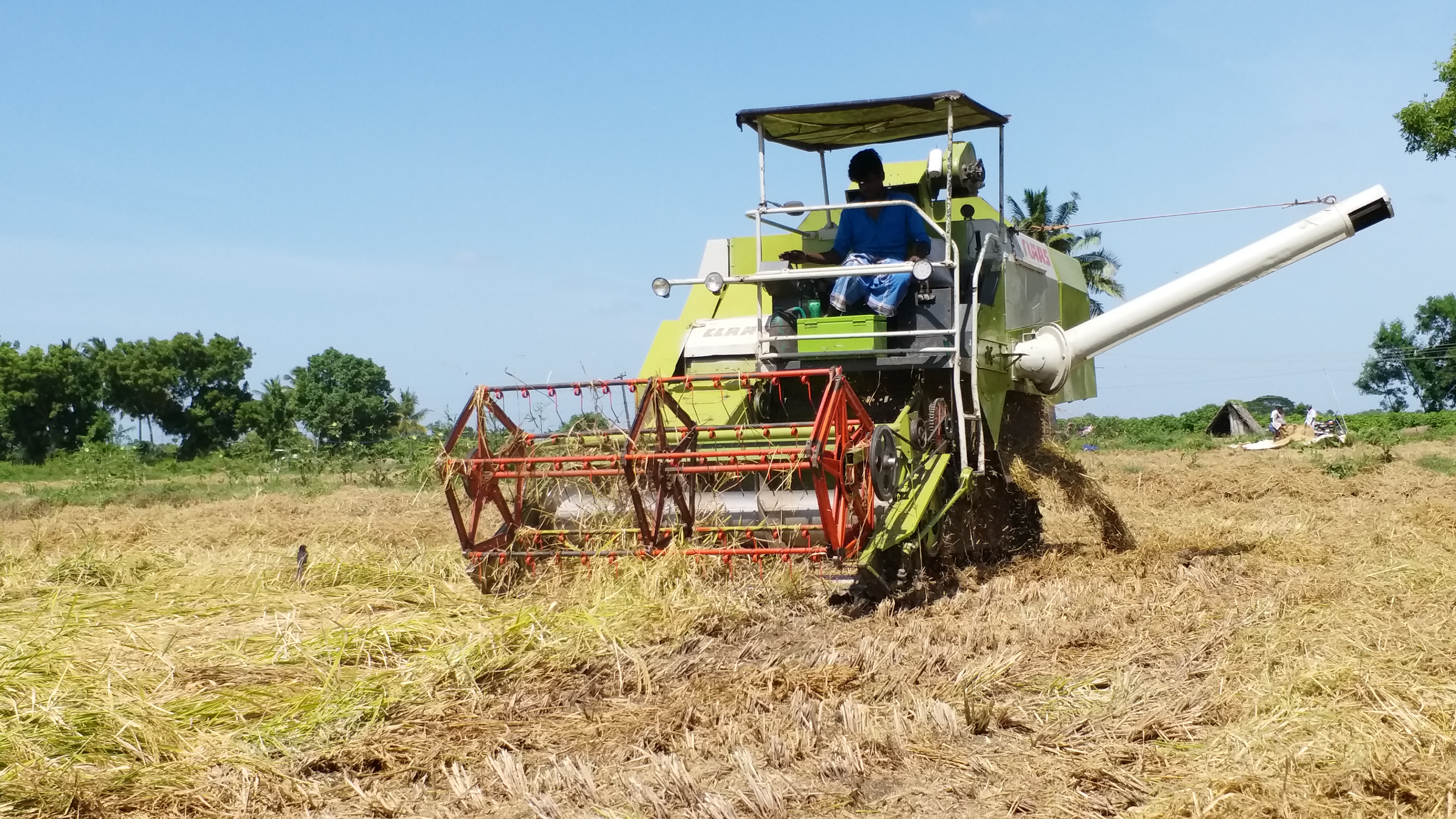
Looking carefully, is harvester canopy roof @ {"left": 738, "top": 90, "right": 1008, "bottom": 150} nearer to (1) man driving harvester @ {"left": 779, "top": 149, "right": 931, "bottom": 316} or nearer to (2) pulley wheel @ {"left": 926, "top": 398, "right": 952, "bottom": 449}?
(1) man driving harvester @ {"left": 779, "top": 149, "right": 931, "bottom": 316}

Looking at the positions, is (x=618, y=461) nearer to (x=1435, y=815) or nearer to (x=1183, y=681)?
(x=1183, y=681)

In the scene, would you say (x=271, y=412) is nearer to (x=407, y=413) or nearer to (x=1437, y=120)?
(x=407, y=413)

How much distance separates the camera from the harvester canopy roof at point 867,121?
7.62m

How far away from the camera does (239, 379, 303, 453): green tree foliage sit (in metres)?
50.4

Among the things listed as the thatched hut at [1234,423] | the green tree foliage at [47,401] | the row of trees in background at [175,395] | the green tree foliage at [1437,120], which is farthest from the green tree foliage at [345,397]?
the green tree foliage at [1437,120]

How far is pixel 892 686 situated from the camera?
4.91m

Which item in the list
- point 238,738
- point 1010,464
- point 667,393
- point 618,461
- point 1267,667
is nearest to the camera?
point 238,738

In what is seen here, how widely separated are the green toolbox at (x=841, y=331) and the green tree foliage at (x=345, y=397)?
34.2m

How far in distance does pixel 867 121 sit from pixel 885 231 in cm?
76

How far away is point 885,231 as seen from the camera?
26.2 ft

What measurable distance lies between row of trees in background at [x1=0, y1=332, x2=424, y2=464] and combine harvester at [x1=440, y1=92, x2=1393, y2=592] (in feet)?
130

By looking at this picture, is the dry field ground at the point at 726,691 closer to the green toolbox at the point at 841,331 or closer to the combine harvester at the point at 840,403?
the combine harvester at the point at 840,403

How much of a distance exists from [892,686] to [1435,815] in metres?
2.03

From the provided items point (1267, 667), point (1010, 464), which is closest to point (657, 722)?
point (1267, 667)
